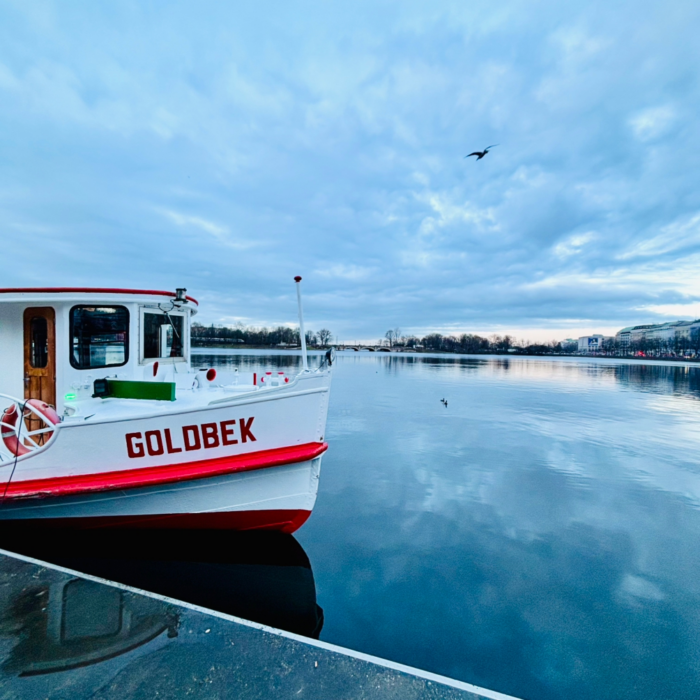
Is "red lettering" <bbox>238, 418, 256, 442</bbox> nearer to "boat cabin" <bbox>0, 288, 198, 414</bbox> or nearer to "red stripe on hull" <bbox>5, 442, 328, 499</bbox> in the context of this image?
"red stripe on hull" <bbox>5, 442, 328, 499</bbox>

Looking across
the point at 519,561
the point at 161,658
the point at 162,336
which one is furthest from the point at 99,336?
the point at 519,561

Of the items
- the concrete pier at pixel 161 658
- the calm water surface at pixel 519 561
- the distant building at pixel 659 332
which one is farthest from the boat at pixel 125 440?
the distant building at pixel 659 332

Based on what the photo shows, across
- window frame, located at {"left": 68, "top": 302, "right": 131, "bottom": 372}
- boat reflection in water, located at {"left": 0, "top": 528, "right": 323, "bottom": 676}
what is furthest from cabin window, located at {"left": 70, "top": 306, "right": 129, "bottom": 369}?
boat reflection in water, located at {"left": 0, "top": 528, "right": 323, "bottom": 676}

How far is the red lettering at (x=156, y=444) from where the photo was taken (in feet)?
13.9

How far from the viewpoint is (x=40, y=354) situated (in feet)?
17.2

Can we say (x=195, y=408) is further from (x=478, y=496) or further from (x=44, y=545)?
(x=478, y=496)

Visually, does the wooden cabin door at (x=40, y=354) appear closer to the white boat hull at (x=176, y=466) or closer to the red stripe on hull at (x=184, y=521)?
the white boat hull at (x=176, y=466)

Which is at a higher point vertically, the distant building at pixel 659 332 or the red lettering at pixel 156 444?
the distant building at pixel 659 332

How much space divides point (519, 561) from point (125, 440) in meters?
5.26

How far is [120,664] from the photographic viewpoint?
2.53 meters

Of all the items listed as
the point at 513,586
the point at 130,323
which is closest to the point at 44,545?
the point at 130,323

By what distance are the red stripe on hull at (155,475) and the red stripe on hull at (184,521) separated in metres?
0.57

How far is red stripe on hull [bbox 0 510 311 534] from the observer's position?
4523 mm

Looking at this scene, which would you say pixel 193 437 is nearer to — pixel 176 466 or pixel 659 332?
pixel 176 466
